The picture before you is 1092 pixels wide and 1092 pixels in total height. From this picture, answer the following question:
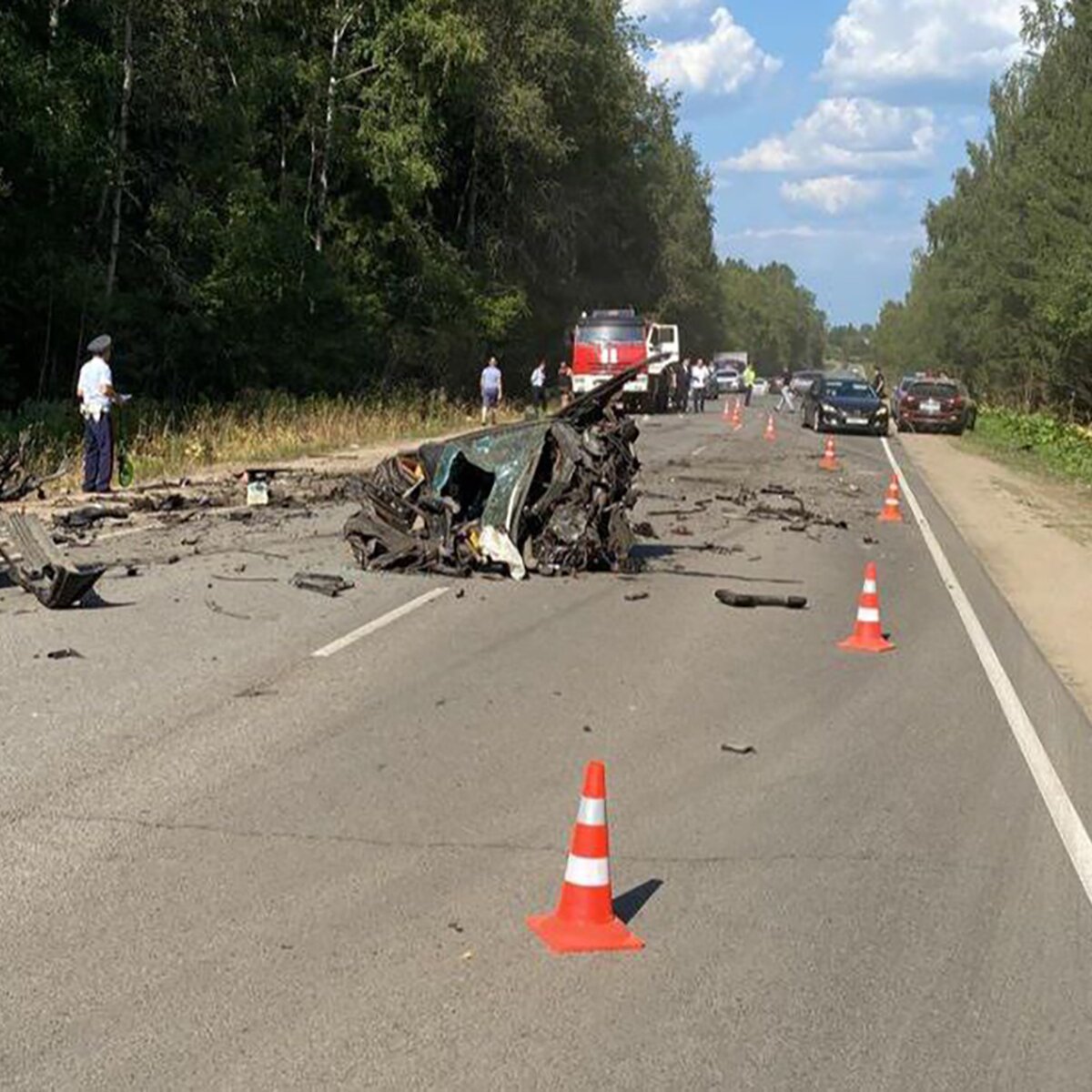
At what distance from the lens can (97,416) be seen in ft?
58.6

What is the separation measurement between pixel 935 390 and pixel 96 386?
3120 cm

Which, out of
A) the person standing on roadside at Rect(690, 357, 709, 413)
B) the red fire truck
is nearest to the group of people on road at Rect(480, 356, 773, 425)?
the person standing on roadside at Rect(690, 357, 709, 413)

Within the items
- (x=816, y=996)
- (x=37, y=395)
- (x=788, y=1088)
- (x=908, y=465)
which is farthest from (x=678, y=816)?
(x=37, y=395)

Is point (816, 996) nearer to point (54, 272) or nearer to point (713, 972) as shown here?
point (713, 972)

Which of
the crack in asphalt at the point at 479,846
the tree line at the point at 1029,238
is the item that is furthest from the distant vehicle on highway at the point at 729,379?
the crack in asphalt at the point at 479,846

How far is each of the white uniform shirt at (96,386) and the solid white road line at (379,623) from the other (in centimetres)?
757

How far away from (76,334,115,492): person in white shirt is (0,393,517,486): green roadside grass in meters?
0.43

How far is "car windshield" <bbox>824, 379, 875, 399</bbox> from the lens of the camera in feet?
134

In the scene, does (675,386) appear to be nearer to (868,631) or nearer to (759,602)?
(759,602)

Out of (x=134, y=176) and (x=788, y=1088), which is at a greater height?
(x=134, y=176)

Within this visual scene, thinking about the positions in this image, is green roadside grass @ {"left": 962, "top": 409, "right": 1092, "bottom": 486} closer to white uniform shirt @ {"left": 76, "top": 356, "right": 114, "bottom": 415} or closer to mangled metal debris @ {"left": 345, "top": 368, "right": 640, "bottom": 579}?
mangled metal debris @ {"left": 345, "top": 368, "right": 640, "bottom": 579}

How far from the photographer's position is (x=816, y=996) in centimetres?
427

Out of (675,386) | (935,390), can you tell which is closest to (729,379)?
(675,386)

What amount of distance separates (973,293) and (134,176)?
61640 millimetres
